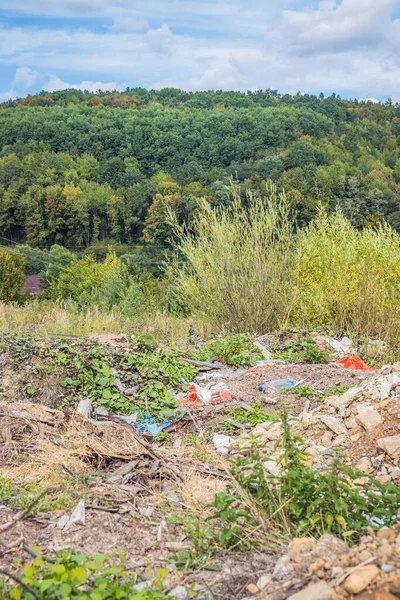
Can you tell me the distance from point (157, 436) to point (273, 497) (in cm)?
230

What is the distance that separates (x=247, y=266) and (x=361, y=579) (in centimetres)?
786

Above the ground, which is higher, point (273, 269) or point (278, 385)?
point (273, 269)

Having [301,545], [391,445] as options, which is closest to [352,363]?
[391,445]

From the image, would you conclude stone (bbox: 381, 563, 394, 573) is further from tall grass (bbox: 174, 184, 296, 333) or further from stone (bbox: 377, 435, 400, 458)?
tall grass (bbox: 174, 184, 296, 333)

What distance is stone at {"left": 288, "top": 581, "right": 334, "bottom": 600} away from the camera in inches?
86.0

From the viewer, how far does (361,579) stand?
219 centimetres

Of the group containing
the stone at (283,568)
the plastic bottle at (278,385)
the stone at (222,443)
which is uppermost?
the stone at (283,568)

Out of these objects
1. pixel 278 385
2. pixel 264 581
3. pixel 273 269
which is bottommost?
pixel 278 385

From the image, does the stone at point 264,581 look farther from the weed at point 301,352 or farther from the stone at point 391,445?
the weed at point 301,352

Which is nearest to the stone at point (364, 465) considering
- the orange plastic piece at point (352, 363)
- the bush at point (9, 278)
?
the orange plastic piece at point (352, 363)

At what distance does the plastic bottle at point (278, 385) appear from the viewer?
6.21m

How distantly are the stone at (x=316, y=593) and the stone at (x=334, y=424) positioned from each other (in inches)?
95.8

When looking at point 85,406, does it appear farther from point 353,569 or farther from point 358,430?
point 353,569

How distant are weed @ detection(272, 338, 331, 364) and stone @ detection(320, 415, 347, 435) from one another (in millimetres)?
2719
